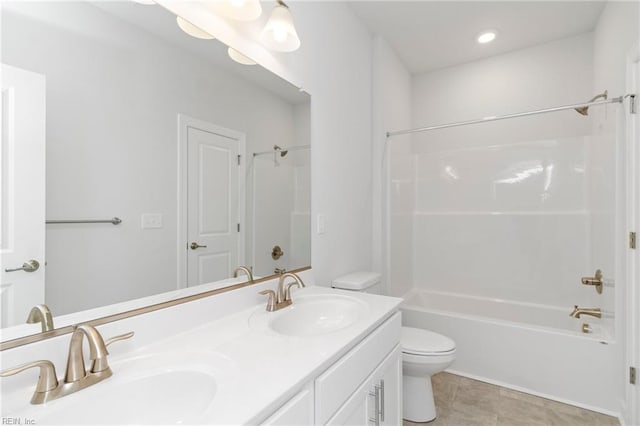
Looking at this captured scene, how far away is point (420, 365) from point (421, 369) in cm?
4

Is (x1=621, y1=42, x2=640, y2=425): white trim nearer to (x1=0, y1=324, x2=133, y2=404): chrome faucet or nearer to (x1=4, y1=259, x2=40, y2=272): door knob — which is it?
(x1=0, y1=324, x2=133, y2=404): chrome faucet

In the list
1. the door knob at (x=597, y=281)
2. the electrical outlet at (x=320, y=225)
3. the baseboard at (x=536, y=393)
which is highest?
the electrical outlet at (x=320, y=225)

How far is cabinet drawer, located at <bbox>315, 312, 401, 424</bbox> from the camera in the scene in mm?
834

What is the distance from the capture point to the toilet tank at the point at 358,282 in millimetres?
1866

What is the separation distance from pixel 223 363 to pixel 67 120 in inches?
29.3

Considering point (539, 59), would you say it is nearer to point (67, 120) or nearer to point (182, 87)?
point (182, 87)

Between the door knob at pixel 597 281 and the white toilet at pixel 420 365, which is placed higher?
the door knob at pixel 597 281

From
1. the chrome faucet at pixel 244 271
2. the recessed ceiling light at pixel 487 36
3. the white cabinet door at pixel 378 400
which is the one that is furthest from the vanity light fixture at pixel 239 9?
the recessed ceiling light at pixel 487 36

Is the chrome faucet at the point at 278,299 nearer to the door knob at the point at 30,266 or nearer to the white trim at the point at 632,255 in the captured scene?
the door knob at the point at 30,266

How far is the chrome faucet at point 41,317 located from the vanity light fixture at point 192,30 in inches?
37.6

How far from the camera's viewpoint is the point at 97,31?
0.83m

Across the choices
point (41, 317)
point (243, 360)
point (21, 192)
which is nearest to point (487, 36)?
point (243, 360)

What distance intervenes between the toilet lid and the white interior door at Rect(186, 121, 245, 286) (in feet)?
3.53

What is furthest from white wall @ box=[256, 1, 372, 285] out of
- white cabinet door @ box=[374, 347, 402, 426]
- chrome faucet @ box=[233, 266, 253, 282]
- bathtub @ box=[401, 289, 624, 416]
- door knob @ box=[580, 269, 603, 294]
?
door knob @ box=[580, 269, 603, 294]
